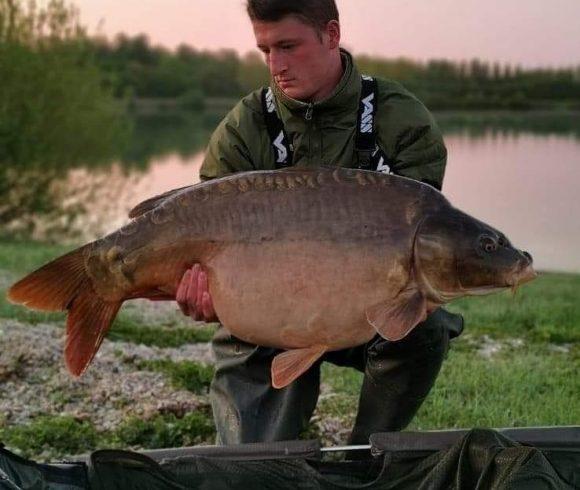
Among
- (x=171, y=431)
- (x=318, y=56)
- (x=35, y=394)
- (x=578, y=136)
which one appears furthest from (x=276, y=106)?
(x=578, y=136)

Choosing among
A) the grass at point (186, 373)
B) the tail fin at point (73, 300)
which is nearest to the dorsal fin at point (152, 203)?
the tail fin at point (73, 300)

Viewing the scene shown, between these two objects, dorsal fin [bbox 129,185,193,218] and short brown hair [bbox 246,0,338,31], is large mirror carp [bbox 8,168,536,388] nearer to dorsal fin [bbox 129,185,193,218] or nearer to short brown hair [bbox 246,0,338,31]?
dorsal fin [bbox 129,185,193,218]

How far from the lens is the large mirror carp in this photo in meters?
1.80

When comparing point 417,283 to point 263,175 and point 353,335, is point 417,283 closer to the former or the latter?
point 353,335

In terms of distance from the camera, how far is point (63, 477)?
1.87 metres

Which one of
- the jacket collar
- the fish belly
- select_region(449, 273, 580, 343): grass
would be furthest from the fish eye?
select_region(449, 273, 580, 343): grass

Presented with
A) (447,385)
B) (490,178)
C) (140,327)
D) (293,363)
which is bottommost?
(490,178)

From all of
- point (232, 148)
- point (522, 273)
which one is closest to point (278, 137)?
point (232, 148)

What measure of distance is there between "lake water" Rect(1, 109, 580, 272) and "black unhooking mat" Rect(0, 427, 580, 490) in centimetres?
133

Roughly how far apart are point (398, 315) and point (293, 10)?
0.75m

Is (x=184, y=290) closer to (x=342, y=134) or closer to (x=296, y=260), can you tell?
(x=296, y=260)

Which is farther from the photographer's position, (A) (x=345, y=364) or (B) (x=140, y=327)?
(B) (x=140, y=327)

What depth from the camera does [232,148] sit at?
93.0 inches

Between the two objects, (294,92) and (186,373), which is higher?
(294,92)
